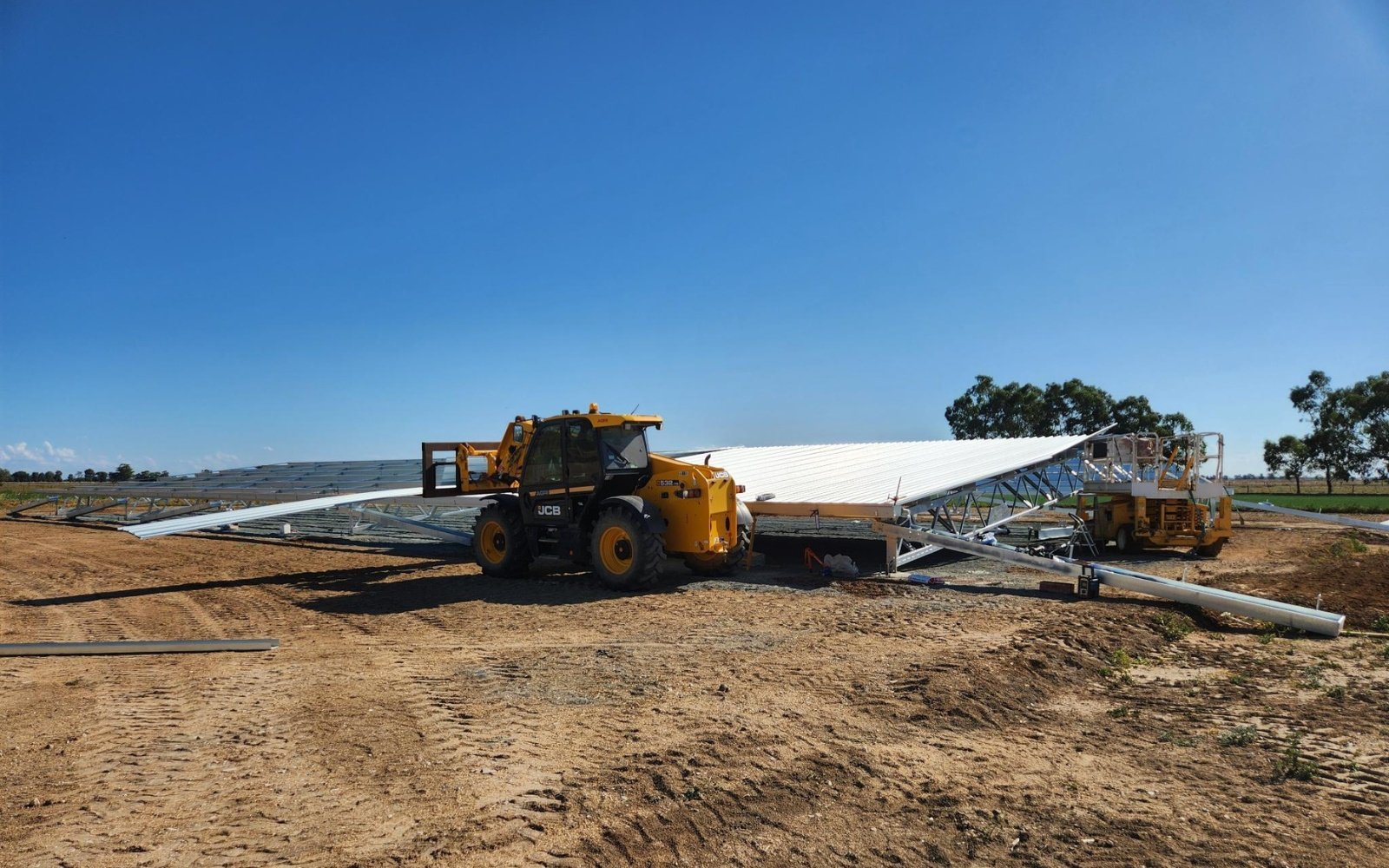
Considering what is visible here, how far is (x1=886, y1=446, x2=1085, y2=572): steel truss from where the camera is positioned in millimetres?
14023

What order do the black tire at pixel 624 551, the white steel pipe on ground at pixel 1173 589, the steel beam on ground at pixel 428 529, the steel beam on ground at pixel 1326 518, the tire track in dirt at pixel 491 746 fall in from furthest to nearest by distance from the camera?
the steel beam on ground at pixel 1326 518 → the steel beam on ground at pixel 428 529 → the black tire at pixel 624 551 → the white steel pipe on ground at pixel 1173 589 → the tire track in dirt at pixel 491 746

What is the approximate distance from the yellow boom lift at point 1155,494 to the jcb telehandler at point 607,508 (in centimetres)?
1117

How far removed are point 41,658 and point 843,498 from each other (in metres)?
11.5

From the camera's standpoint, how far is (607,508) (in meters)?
12.0

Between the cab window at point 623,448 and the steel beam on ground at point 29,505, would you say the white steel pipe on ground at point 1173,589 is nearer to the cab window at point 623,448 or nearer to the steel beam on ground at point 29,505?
the cab window at point 623,448

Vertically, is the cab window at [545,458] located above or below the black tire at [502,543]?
above

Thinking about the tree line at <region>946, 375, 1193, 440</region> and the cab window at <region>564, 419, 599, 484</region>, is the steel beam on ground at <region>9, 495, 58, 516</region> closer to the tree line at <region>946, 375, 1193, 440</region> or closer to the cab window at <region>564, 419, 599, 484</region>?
the cab window at <region>564, 419, 599, 484</region>

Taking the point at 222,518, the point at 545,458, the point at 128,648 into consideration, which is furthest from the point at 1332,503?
the point at 128,648

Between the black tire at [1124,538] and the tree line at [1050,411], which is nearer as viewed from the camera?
the black tire at [1124,538]

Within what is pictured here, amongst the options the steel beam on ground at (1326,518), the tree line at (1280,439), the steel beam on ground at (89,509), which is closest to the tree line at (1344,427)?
the tree line at (1280,439)

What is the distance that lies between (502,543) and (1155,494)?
1527cm

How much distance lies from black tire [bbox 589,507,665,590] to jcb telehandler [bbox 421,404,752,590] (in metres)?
0.01

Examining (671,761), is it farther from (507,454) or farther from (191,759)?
(507,454)

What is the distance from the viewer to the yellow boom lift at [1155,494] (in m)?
18.3
